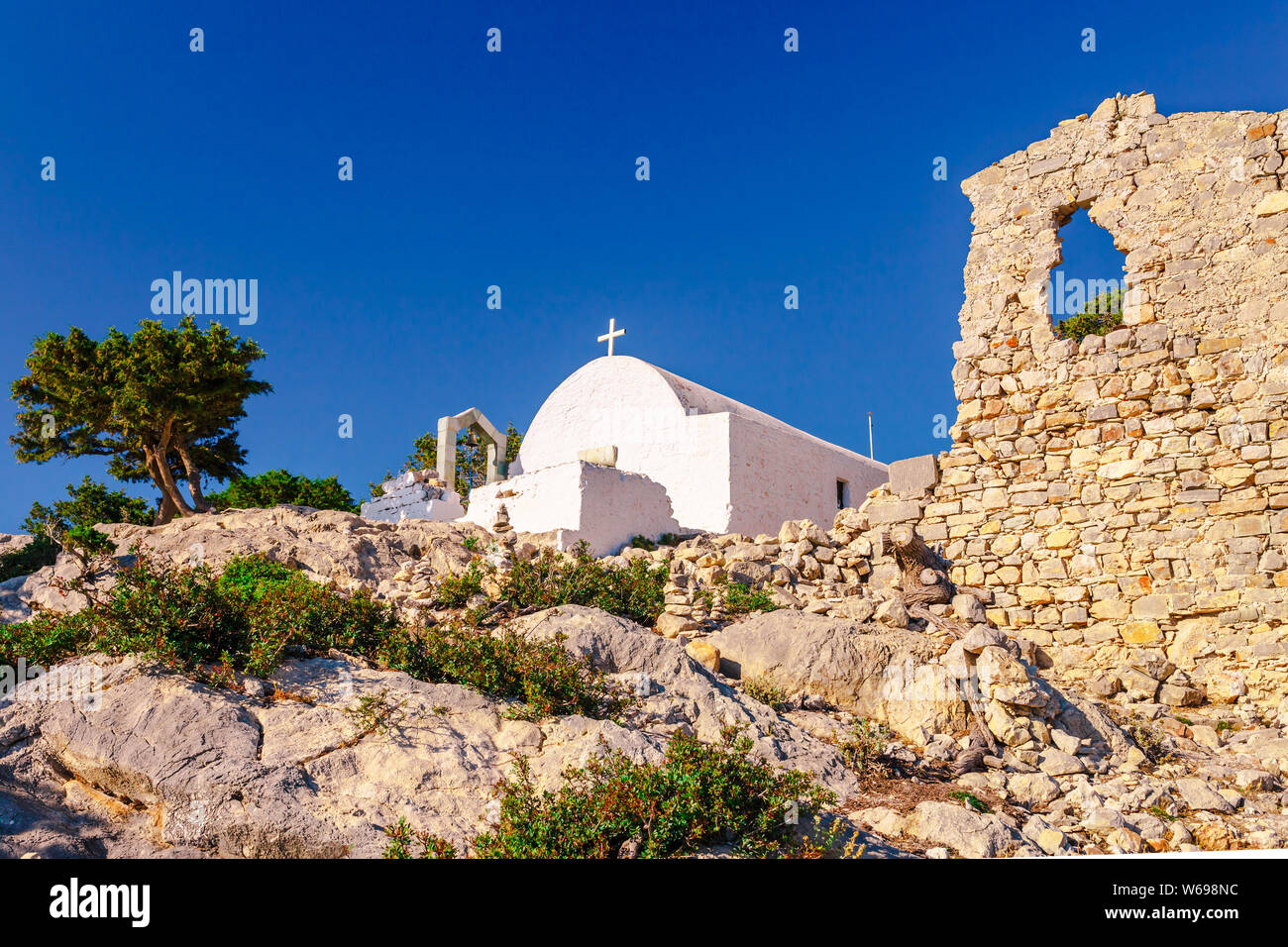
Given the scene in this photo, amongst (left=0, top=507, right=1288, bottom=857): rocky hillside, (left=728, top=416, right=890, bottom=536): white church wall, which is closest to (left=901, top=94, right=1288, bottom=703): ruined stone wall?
(left=0, top=507, right=1288, bottom=857): rocky hillside

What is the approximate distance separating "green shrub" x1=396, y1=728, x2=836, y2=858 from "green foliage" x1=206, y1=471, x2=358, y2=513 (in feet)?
56.3

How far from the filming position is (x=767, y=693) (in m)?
7.65

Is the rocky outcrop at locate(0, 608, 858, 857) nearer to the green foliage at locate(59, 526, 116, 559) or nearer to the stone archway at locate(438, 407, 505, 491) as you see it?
the green foliage at locate(59, 526, 116, 559)

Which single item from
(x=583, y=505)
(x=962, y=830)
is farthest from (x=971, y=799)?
(x=583, y=505)

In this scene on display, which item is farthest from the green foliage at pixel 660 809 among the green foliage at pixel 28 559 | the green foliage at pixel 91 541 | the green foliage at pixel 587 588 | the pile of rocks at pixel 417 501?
the green foliage at pixel 28 559

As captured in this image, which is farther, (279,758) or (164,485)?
(164,485)

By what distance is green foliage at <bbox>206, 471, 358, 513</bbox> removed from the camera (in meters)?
20.6

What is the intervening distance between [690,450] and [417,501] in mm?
5487

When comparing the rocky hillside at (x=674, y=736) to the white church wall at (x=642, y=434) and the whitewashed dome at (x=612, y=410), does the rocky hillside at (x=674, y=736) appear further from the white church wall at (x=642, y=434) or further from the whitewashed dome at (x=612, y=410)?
the whitewashed dome at (x=612, y=410)

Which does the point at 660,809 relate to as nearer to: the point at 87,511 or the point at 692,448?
the point at 692,448
